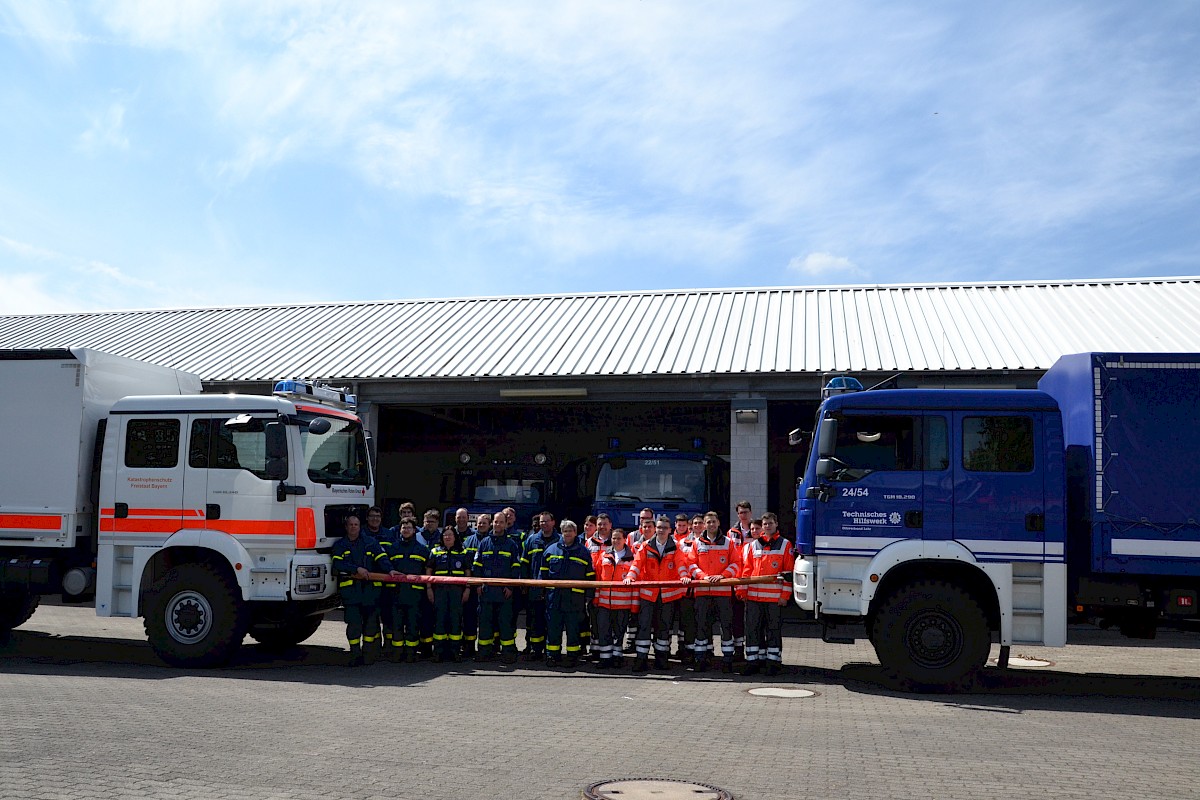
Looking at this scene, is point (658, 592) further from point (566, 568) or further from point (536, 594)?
point (536, 594)

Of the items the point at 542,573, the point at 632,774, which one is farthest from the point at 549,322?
the point at 632,774

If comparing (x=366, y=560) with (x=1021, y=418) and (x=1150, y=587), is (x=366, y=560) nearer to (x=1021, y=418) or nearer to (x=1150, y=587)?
(x=1021, y=418)

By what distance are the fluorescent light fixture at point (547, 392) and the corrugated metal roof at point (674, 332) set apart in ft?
1.07

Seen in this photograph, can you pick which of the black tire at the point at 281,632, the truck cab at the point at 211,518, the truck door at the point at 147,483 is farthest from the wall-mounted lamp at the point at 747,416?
the truck door at the point at 147,483

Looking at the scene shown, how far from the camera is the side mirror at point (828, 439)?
9.95 metres

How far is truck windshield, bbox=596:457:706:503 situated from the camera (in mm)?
15797

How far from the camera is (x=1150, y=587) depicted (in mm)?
9352

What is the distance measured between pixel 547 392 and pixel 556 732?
11041 millimetres

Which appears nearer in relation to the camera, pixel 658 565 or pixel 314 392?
pixel 658 565

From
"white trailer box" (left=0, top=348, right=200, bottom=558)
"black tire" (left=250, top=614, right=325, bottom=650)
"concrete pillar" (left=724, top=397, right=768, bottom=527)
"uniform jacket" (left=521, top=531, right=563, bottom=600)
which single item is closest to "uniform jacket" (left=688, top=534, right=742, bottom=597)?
"uniform jacket" (left=521, top=531, right=563, bottom=600)

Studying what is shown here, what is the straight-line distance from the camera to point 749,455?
1706 cm

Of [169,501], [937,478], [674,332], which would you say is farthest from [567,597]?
[674,332]

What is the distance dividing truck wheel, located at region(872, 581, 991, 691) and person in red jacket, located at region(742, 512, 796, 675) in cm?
143

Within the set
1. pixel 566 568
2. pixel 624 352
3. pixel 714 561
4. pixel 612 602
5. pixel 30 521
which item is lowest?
pixel 612 602
